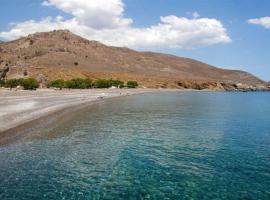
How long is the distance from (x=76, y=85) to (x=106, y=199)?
5659 inches

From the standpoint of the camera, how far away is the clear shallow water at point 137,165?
2049cm

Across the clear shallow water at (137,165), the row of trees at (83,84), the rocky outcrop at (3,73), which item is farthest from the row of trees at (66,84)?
the clear shallow water at (137,165)

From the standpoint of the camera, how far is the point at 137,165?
26188 millimetres

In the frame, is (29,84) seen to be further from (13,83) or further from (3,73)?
(3,73)

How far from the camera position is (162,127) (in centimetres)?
4641

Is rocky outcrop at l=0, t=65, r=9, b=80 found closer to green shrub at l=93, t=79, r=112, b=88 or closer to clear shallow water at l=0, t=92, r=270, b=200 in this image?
green shrub at l=93, t=79, r=112, b=88

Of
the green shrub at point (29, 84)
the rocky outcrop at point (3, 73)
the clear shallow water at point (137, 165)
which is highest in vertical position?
the rocky outcrop at point (3, 73)

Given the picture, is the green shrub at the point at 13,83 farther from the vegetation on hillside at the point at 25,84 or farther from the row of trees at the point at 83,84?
the row of trees at the point at 83,84

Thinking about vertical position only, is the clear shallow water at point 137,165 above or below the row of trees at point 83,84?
below

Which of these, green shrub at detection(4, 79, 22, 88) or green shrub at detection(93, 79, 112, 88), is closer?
green shrub at detection(4, 79, 22, 88)

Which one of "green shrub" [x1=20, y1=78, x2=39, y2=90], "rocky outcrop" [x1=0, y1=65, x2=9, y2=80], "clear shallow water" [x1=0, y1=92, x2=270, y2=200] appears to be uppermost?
"rocky outcrop" [x1=0, y1=65, x2=9, y2=80]

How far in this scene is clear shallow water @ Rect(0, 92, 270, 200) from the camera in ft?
67.2

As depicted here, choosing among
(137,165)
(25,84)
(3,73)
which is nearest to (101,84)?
(3,73)

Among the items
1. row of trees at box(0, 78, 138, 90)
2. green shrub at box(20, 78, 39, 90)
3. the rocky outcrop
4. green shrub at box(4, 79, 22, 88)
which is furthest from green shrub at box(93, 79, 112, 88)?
green shrub at box(20, 78, 39, 90)
